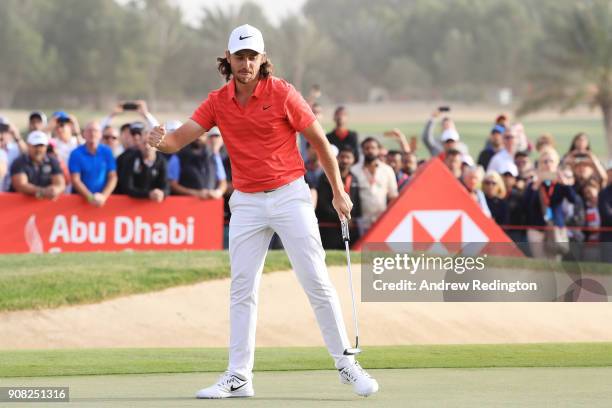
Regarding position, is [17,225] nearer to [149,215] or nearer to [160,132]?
[149,215]

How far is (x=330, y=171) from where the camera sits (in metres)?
7.96

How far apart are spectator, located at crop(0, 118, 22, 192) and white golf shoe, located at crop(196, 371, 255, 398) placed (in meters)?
8.40

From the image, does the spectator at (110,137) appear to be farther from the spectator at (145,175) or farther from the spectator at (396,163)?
the spectator at (396,163)

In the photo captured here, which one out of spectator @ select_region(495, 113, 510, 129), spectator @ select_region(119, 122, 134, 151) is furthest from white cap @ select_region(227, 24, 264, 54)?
spectator @ select_region(495, 113, 510, 129)

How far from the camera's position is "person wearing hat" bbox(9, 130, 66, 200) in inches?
605

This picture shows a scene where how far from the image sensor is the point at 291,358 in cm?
1038

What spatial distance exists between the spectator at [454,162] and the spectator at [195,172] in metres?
3.03

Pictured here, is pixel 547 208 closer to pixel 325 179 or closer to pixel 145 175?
pixel 325 179

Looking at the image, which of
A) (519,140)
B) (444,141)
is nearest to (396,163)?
(444,141)

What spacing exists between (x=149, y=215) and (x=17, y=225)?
155cm

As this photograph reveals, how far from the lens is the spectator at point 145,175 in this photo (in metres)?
16.0

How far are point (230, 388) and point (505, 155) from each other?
11.9 m

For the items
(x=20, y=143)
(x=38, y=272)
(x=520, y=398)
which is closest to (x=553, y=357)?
(x=520, y=398)

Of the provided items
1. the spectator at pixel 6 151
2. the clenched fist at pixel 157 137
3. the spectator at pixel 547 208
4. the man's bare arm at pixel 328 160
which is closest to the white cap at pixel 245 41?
the man's bare arm at pixel 328 160
